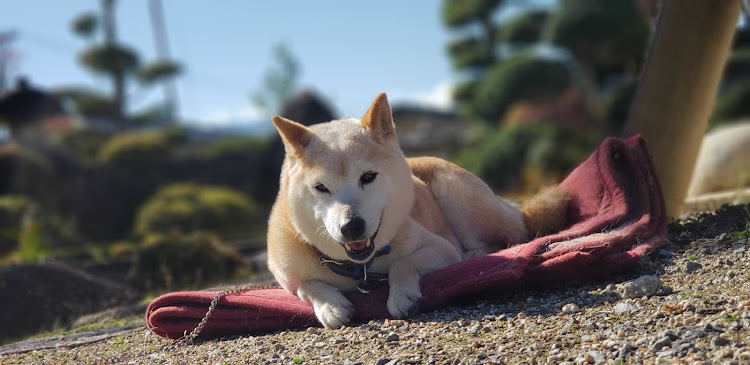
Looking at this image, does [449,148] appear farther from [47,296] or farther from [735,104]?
[47,296]

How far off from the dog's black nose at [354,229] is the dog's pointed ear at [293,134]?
0.67m

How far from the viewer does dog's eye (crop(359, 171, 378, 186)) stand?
360cm

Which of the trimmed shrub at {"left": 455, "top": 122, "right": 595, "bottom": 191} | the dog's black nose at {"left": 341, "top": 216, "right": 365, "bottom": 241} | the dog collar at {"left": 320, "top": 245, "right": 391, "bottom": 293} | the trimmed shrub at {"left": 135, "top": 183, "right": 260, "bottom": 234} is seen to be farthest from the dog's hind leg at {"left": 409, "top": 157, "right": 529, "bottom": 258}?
the trimmed shrub at {"left": 455, "top": 122, "right": 595, "bottom": 191}

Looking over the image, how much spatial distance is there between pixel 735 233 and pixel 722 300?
1101 mm

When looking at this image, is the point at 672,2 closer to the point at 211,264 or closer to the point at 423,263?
the point at 423,263

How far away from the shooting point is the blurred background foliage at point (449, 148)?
13016mm

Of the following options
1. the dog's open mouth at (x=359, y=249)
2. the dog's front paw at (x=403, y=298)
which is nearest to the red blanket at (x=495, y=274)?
the dog's front paw at (x=403, y=298)

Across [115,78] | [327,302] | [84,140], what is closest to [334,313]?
[327,302]

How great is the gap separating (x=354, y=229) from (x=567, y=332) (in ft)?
3.58

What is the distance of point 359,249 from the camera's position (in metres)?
3.49

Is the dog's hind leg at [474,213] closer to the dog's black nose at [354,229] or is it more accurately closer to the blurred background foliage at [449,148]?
the dog's black nose at [354,229]

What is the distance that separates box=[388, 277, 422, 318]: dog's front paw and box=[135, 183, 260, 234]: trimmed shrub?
9439 millimetres

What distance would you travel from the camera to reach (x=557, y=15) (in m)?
16.2

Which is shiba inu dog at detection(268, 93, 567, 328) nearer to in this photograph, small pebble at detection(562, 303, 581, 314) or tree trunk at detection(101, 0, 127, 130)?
small pebble at detection(562, 303, 581, 314)
